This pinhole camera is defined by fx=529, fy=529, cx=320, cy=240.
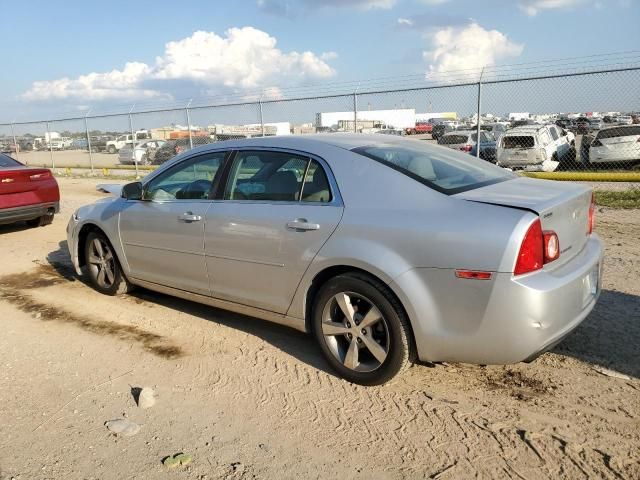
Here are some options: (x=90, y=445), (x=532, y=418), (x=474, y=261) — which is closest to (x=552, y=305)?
(x=474, y=261)

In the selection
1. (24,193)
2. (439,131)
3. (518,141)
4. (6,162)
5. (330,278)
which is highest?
(6,162)

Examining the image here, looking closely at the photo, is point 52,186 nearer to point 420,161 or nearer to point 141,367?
point 141,367

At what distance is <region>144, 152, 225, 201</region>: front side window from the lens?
4.18 meters

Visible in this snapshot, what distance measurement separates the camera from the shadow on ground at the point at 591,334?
139 inches

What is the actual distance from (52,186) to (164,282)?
17.6 feet

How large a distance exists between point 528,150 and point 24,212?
41.5ft

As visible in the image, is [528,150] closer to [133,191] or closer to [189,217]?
[133,191]

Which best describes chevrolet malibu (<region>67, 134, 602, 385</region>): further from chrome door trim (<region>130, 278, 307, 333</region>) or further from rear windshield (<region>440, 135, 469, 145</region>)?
rear windshield (<region>440, 135, 469, 145</region>)

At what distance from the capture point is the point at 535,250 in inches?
108

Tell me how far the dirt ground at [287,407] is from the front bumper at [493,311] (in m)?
0.38

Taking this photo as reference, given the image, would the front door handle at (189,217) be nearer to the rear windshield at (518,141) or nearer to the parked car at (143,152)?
the rear windshield at (518,141)

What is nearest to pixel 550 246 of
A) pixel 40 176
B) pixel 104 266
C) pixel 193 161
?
pixel 193 161

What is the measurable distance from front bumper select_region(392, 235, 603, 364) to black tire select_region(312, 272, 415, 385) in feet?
0.25

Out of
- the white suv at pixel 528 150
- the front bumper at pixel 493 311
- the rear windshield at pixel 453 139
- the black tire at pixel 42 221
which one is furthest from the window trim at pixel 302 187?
the rear windshield at pixel 453 139
